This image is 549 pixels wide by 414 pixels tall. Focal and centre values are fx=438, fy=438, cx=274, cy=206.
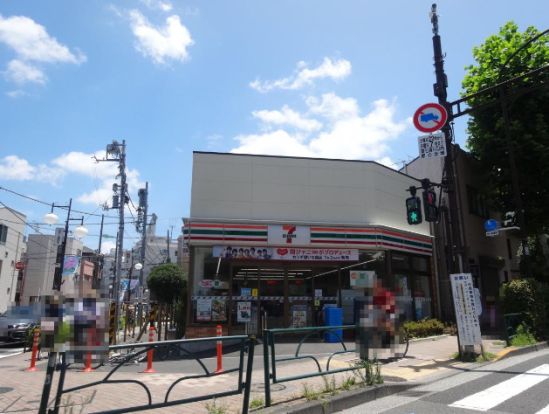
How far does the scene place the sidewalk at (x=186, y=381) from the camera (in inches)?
250

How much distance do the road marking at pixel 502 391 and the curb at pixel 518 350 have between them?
84.4 inches

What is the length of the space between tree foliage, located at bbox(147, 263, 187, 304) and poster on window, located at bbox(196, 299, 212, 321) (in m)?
8.32

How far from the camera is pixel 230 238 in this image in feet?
49.4

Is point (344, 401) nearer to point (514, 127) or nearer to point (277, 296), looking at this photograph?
point (277, 296)

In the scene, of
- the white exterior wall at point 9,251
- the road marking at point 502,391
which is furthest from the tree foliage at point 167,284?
the white exterior wall at point 9,251

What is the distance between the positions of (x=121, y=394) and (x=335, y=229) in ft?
33.8

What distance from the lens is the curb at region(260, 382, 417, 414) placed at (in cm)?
582

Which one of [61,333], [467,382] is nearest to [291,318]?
[467,382]

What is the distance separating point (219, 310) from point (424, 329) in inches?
284

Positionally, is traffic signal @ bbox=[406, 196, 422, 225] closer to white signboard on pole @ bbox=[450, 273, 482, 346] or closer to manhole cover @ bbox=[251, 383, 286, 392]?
white signboard on pole @ bbox=[450, 273, 482, 346]

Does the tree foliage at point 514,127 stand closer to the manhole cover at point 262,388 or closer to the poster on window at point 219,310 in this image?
the poster on window at point 219,310

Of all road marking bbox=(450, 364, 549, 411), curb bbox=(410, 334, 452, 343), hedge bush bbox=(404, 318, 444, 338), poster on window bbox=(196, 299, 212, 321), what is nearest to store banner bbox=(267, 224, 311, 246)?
poster on window bbox=(196, 299, 212, 321)

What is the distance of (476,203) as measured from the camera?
874 inches

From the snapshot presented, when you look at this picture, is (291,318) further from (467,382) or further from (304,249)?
(467,382)
